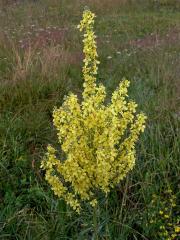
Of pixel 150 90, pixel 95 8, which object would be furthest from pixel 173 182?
pixel 95 8

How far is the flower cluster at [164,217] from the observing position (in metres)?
3.59

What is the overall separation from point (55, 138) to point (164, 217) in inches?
70.8

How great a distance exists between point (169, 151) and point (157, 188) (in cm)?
53

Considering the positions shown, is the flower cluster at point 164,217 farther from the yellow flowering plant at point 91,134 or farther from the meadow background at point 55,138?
the yellow flowering plant at point 91,134

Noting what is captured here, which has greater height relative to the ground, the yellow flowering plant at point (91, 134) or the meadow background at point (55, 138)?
the yellow flowering plant at point (91, 134)

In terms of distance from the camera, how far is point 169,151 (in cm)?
436

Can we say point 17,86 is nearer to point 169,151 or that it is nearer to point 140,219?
point 169,151

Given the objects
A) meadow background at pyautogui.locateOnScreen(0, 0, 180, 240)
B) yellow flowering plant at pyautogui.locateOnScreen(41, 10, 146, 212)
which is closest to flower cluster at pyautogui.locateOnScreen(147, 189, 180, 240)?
meadow background at pyautogui.locateOnScreen(0, 0, 180, 240)

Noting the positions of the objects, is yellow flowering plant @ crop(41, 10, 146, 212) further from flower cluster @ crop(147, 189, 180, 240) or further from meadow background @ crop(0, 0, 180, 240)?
flower cluster @ crop(147, 189, 180, 240)

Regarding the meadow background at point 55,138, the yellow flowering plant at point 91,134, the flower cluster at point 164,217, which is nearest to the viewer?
the yellow flowering plant at point 91,134

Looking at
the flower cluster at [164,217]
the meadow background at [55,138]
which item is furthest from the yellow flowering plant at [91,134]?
the flower cluster at [164,217]

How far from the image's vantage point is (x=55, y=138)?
199 inches

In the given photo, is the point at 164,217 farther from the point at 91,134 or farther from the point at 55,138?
the point at 55,138

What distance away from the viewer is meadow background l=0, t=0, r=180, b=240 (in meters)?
3.72
